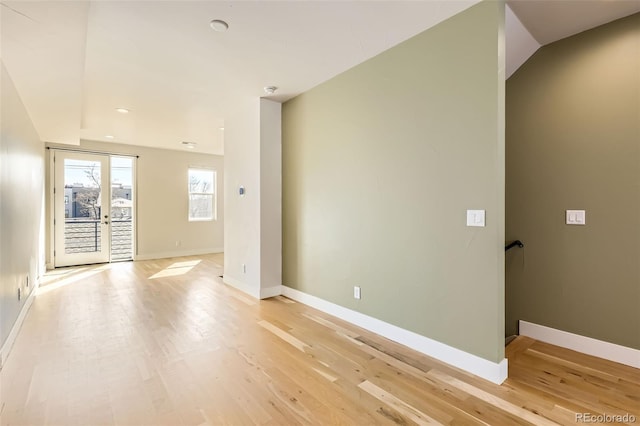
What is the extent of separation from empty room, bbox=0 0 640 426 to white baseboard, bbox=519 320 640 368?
0.01 meters

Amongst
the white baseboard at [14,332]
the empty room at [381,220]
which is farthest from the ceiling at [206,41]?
the white baseboard at [14,332]

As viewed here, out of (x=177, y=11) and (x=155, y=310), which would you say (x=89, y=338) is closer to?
(x=155, y=310)

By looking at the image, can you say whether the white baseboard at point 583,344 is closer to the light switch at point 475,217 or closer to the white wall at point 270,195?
the light switch at point 475,217

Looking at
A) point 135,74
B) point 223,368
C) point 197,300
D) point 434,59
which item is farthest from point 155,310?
point 434,59

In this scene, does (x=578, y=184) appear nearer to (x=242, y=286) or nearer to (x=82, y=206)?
(x=242, y=286)

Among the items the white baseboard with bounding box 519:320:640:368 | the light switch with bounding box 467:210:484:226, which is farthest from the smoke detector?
the white baseboard with bounding box 519:320:640:368

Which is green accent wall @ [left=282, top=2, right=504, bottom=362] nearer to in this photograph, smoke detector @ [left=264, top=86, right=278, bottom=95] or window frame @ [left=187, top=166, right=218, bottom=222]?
smoke detector @ [left=264, top=86, right=278, bottom=95]

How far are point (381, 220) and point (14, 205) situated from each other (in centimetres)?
380

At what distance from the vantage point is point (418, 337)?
2613mm

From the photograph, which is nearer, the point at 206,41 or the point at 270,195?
the point at 206,41

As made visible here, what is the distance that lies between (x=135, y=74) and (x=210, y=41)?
1.25 metres

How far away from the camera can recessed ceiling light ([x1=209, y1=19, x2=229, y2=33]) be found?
236 centimetres

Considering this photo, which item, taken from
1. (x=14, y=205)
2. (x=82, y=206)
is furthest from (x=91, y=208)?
(x=14, y=205)

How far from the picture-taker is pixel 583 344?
2.58m
